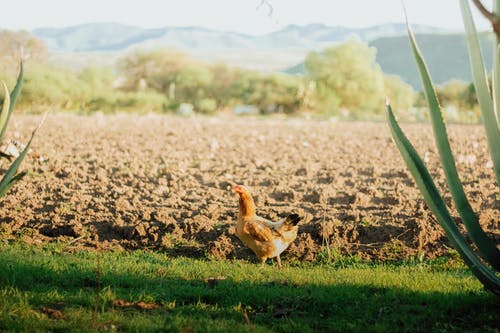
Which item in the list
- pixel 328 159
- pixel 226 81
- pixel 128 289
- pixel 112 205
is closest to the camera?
pixel 128 289

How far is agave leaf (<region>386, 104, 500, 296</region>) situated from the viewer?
4.85 m

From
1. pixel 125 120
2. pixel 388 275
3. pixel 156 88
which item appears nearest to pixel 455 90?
pixel 156 88

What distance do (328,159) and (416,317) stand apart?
9.11 m

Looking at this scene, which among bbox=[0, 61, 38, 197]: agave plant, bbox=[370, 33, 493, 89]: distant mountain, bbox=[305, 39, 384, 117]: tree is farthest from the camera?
bbox=[370, 33, 493, 89]: distant mountain

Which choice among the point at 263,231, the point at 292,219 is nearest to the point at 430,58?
the point at 292,219

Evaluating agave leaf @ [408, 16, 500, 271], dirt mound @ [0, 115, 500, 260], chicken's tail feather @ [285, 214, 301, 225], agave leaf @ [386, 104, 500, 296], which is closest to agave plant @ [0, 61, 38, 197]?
dirt mound @ [0, 115, 500, 260]

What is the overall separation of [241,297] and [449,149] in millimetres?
1870

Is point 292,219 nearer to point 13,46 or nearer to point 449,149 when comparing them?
point 449,149

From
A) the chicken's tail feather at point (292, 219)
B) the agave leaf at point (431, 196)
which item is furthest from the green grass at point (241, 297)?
the chicken's tail feather at point (292, 219)

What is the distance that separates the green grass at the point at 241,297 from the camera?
478 centimetres

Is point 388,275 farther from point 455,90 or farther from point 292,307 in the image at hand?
point 455,90

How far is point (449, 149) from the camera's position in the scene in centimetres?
491

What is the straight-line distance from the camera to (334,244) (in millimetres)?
7465

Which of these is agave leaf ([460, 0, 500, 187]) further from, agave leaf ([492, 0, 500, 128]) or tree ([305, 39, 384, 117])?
→ tree ([305, 39, 384, 117])
